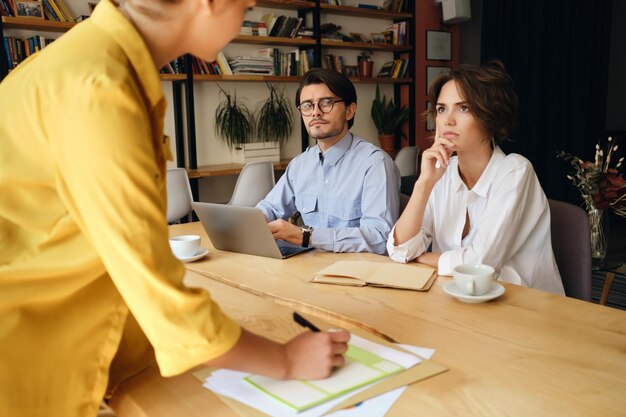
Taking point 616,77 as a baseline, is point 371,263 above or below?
below

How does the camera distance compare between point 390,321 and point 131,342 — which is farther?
point 390,321

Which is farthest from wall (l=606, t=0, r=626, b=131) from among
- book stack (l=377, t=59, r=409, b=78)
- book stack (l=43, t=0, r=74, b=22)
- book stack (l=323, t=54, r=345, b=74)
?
book stack (l=43, t=0, r=74, b=22)

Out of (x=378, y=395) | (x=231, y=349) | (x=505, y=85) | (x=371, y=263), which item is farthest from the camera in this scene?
(x=505, y=85)

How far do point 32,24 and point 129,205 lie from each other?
4.09 meters

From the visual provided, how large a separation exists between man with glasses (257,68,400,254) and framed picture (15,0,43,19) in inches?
102

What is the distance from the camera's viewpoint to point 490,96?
2.00m

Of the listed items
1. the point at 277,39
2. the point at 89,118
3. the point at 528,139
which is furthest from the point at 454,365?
the point at 528,139

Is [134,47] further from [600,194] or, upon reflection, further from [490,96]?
[600,194]

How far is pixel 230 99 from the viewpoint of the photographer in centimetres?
545

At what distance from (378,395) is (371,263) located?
818 mm

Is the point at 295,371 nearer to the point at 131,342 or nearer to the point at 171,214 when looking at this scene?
the point at 131,342

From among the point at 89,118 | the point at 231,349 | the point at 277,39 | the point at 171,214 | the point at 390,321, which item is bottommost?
the point at 171,214

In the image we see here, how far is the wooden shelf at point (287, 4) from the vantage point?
17.4 ft

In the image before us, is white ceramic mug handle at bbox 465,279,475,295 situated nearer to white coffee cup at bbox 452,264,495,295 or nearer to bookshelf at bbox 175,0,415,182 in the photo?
white coffee cup at bbox 452,264,495,295
